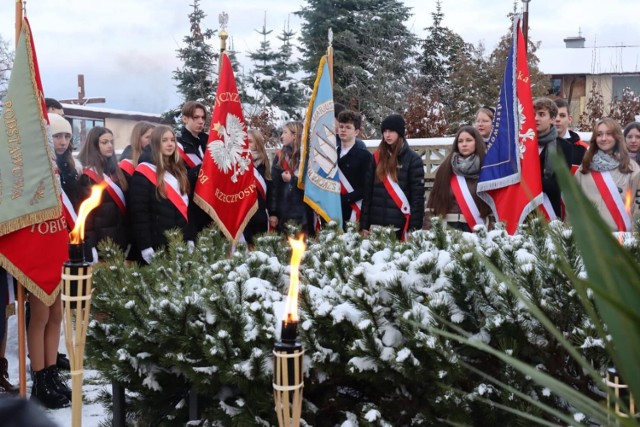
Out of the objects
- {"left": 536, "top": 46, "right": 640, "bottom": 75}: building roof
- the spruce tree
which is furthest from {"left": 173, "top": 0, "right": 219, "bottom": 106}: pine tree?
{"left": 536, "top": 46, "right": 640, "bottom": 75}: building roof

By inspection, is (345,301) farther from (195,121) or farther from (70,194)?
(195,121)

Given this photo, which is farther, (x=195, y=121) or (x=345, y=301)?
(x=195, y=121)

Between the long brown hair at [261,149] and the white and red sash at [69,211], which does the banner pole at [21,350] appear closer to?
the white and red sash at [69,211]

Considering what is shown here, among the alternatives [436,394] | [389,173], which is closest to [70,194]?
[389,173]

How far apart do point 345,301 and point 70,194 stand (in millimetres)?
3479

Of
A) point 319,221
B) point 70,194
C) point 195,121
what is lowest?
point 319,221

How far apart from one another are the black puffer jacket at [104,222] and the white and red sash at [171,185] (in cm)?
34

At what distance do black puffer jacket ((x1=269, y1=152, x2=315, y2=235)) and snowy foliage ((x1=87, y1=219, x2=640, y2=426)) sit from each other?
164 inches

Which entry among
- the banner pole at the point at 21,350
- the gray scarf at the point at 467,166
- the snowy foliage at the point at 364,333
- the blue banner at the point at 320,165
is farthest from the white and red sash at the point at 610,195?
the banner pole at the point at 21,350

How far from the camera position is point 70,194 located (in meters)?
5.88

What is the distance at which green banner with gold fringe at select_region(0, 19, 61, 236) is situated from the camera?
15.3 ft

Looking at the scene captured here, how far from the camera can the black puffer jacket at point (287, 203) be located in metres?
7.76

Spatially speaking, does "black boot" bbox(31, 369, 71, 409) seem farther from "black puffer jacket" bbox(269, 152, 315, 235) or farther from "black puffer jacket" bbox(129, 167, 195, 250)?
"black puffer jacket" bbox(269, 152, 315, 235)

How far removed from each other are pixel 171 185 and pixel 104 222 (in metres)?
0.64
